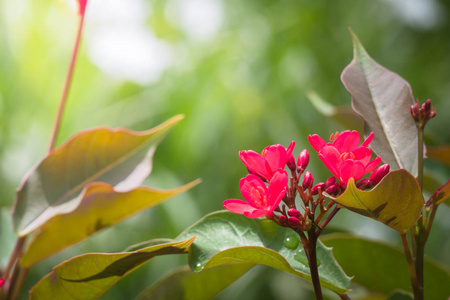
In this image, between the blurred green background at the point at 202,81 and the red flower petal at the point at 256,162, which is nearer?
the red flower petal at the point at 256,162

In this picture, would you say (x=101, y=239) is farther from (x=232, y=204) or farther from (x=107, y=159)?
(x=232, y=204)

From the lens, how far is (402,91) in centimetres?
40

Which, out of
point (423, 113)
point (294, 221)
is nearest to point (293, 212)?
point (294, 221)

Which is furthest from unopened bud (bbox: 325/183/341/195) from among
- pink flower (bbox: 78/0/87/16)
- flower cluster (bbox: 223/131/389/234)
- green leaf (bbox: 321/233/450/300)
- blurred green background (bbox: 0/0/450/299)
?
blurred green background (bbox: 0/0/450/299)

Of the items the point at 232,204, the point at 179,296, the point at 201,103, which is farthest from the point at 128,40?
the point at 232,204

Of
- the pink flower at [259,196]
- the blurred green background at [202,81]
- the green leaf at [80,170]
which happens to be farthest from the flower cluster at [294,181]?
the blurred green background at [202,81]

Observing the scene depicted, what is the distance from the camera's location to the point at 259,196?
32 cm

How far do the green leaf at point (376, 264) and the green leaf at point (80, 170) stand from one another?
0.63ft

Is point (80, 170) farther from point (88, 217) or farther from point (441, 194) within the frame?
point (441, 194)

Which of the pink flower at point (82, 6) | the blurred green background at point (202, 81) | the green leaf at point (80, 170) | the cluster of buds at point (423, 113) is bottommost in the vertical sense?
the blurred green background at point (202, 81)

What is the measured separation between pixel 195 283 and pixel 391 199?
9.0 inches

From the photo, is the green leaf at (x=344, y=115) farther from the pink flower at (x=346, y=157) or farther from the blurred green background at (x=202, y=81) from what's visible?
the blurred green background at (x=202, y=81)

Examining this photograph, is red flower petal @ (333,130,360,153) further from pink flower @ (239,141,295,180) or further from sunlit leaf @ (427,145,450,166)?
sunlit leaf @ (427,145,450,166)

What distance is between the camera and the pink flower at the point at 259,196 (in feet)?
1.01
